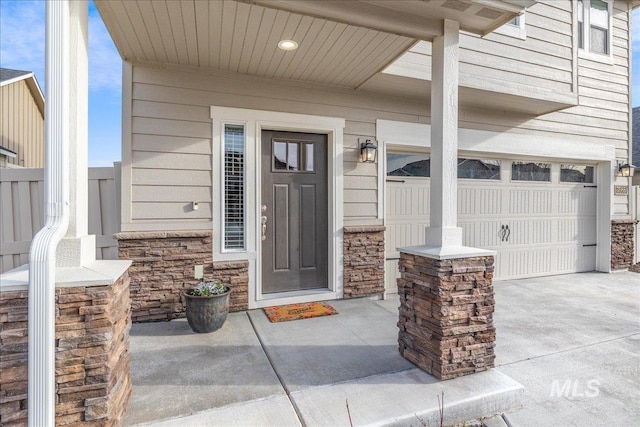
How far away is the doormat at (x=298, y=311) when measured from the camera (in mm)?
3465

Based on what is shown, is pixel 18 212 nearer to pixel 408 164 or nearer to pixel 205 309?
pixel 205 309

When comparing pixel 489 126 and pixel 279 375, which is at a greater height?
pixel 489 126

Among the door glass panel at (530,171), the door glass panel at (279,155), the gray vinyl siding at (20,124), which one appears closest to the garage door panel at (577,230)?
the door glass panel at (530,171)

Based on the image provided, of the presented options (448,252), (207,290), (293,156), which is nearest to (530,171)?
(293,156)

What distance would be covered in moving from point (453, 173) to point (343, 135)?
6.03 feet

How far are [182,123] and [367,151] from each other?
2.10m

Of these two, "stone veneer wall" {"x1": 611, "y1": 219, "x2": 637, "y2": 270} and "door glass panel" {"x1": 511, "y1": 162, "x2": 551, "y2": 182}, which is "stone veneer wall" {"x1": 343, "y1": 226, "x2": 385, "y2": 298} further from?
"stone veneer wall" {"x1": 611, "y1": 219, "x2": 637, "y2": 270}

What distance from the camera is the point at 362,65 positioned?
135 inches

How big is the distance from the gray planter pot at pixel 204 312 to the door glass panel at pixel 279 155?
1.63 metres

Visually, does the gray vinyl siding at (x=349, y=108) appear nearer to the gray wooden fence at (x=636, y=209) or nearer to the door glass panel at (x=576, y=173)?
the door glass panel at (x=576, y=173)

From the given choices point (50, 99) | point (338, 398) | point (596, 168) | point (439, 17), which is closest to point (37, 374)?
point (50, 99)

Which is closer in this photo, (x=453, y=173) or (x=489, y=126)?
(x=453, y=173)

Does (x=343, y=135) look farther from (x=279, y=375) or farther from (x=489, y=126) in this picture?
(x=279, y=375)

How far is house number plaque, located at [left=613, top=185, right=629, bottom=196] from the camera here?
5.85 metres
